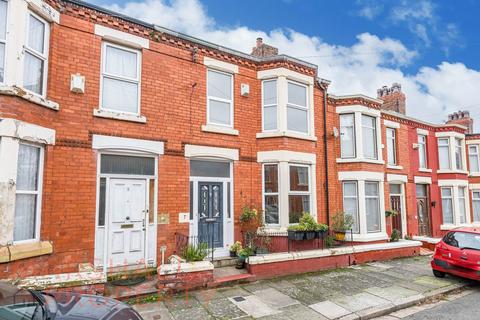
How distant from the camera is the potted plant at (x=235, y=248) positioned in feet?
26.8

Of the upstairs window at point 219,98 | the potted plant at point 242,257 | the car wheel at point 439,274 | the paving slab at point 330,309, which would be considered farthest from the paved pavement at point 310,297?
the upstairs window at point 219,98

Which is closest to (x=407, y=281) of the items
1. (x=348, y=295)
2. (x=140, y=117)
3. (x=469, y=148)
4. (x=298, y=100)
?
(x=348, y=295)

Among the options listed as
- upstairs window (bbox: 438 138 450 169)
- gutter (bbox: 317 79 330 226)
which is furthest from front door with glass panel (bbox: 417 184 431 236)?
gutter (bbox: 317 79 330 226)

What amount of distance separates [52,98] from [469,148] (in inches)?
814

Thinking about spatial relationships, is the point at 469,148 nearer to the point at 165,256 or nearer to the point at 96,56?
the point at 165,256

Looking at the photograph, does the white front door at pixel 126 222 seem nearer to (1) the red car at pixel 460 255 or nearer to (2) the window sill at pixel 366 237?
(2) the window sill at pixel 366 237

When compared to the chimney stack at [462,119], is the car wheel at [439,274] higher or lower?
lower

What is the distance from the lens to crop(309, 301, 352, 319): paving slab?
539cm

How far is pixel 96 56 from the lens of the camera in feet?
23.1

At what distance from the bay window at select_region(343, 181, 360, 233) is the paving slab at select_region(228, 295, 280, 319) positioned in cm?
635

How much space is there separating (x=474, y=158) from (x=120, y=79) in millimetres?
19467

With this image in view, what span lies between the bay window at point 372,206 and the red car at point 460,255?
9.90 feet

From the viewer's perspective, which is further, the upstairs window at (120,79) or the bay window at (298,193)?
the bay window at (298,193)

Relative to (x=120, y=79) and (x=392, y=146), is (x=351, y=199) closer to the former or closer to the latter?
(x=392, y=146)
